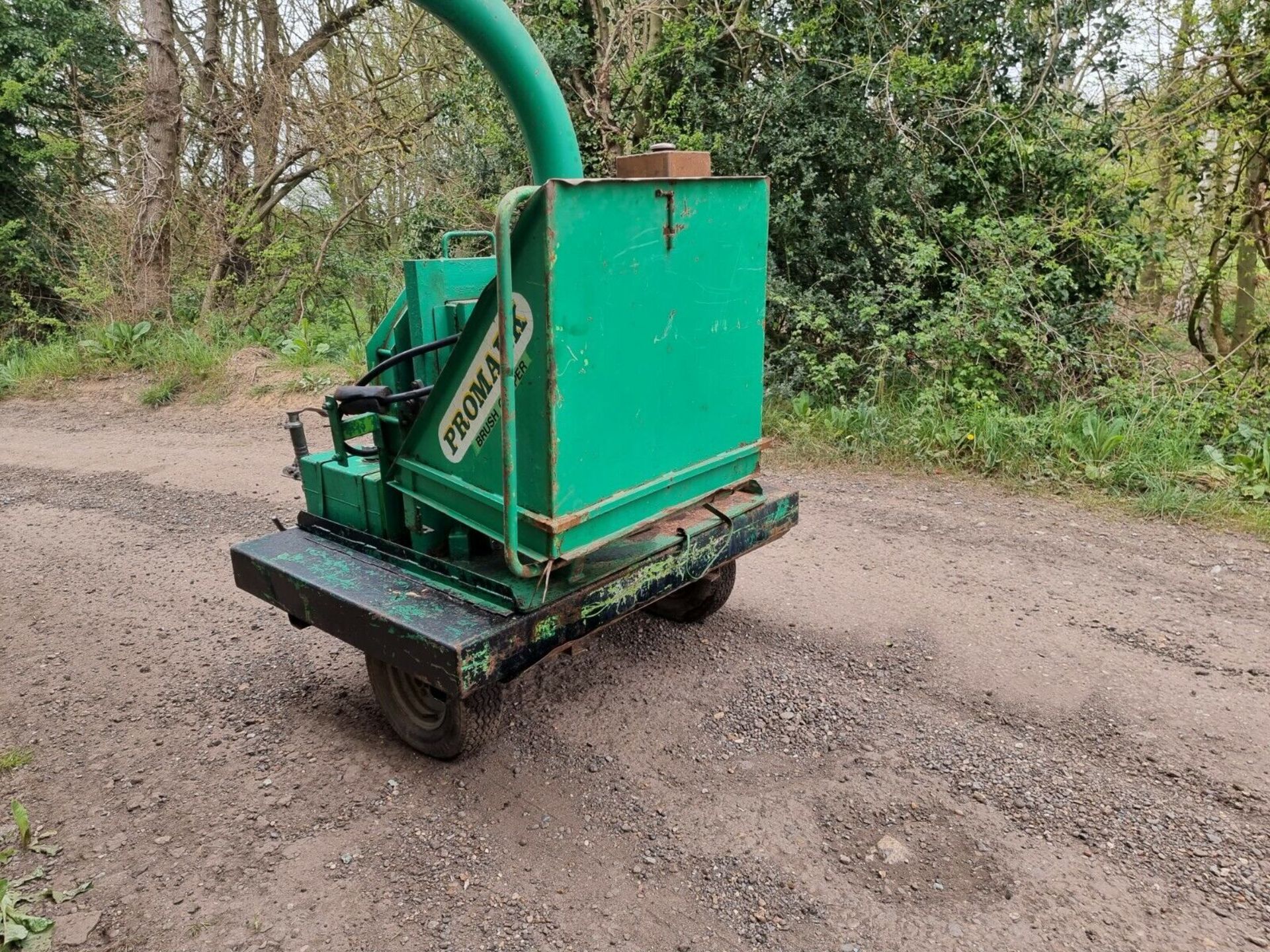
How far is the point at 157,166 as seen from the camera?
11633 mm

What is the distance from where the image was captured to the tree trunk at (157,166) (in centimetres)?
1162

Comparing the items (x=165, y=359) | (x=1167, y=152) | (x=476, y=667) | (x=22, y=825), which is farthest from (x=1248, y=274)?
(x=165, y=359)

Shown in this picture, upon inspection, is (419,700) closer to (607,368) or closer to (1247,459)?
(607,368)

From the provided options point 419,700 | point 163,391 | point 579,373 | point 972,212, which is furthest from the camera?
point 163,391

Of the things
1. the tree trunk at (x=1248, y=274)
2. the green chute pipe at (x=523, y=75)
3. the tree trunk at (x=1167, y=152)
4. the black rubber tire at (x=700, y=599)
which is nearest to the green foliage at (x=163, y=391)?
the black rubber tire at (x=700, y=599)

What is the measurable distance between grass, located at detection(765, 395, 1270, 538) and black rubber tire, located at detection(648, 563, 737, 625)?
9.47ft

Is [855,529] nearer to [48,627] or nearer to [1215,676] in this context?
[1215,676]

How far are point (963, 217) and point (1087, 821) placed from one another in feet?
17.7

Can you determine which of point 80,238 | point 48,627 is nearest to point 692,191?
point 48,627

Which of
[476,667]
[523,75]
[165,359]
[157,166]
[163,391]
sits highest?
[157,166]

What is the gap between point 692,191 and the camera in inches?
116

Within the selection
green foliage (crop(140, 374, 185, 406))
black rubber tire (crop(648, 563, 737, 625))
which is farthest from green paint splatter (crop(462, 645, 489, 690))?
green foliage (crop(140, 374, 185, 406))

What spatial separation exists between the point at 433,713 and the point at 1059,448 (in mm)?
4735

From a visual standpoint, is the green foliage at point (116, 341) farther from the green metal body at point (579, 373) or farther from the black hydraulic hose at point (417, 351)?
the black hydraulic hose at point (417, 351)
